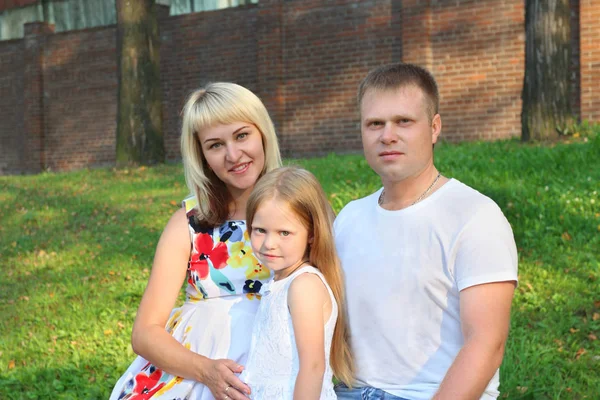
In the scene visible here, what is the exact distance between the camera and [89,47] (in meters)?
18.7

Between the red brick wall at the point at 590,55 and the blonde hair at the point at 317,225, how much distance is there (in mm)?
11230

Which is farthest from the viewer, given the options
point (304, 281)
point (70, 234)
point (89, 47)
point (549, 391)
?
point (89, 47)

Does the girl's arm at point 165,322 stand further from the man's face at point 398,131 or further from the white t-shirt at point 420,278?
the man's face at point 398,131

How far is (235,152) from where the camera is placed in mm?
3127

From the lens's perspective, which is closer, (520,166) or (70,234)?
(520,166)

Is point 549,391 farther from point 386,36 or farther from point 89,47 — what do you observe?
point 89,47

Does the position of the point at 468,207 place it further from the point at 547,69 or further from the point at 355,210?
the point at 547,69

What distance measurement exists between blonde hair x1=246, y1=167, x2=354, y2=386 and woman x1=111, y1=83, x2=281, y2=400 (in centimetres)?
40

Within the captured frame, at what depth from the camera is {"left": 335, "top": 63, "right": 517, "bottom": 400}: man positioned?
242cm

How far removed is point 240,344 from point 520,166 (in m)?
6.03

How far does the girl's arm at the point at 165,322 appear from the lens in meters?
2.84

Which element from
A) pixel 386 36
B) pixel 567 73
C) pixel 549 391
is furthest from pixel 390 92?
pixel 386 36

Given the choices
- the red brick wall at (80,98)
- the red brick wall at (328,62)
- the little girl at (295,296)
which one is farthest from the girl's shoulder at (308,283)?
the red brick wall at (80,98)

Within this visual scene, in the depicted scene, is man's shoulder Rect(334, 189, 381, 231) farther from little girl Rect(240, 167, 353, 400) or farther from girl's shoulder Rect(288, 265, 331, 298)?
girl's shoulder Rect(288, 265, 331, 298)
